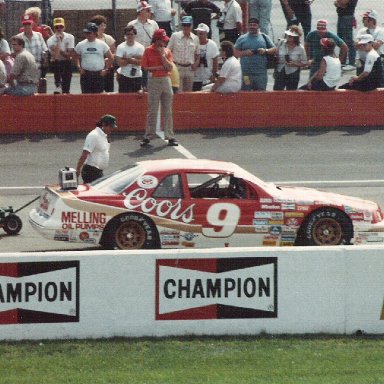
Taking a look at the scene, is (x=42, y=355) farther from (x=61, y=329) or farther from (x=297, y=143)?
(x=297, y=143)

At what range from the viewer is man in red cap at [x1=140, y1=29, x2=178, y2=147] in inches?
827

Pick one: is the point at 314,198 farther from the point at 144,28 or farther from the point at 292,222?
the point at 144,28

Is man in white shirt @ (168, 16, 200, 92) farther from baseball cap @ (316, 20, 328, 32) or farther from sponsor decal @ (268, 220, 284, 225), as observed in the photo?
sponsor decal @ (268, 220, 284, 225)

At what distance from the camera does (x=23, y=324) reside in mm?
11148

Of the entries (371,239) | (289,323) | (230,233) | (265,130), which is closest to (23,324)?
(289,323)

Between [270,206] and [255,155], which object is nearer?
[270,206]

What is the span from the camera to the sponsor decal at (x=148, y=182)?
1447 cm

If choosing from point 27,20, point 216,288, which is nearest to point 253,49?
point 27,20

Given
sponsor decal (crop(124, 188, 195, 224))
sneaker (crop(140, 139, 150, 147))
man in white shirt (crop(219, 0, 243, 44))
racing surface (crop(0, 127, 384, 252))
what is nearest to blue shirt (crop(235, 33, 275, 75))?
man in white shirt (crop(219, 0, 243, 44))

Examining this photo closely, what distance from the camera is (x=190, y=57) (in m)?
22.4

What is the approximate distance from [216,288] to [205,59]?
11885 mm

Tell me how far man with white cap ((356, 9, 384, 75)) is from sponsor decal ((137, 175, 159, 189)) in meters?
9.35

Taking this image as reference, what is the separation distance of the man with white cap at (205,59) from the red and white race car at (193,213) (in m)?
8.16

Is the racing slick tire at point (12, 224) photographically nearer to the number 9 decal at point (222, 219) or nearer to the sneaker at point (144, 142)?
the number 9 decal at point (222, 219)
